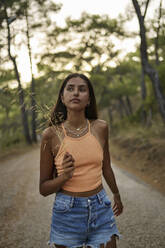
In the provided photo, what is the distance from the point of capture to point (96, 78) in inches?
877

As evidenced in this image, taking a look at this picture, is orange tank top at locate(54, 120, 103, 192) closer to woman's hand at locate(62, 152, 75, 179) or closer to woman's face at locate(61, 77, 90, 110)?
woman's hand at locate(62, 152, 75, 179)

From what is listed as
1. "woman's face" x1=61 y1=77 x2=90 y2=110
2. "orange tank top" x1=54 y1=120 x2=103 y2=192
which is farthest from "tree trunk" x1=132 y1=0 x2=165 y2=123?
"orange tank top" x1=54 y1=120 x2=103 y2=192

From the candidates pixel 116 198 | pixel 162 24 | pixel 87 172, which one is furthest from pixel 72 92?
pixel 162 24

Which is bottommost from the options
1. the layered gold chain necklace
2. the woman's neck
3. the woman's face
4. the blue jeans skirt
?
the blue jeans skirt

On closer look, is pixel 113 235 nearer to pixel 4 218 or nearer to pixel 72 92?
pixel 72 92

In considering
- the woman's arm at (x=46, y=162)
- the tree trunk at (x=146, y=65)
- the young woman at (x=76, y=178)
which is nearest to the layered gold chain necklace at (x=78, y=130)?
the young woman at (x=76, y=178)

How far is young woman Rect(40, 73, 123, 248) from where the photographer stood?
1814mm

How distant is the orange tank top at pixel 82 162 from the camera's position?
189 cm

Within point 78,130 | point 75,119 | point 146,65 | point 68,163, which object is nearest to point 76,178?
point 68,163

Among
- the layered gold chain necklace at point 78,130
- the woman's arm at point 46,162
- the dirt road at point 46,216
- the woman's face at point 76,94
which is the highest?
the woman's face at point 76,94

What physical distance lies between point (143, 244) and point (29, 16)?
17722mm

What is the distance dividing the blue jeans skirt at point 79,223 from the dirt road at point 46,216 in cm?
157

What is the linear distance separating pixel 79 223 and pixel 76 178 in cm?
31

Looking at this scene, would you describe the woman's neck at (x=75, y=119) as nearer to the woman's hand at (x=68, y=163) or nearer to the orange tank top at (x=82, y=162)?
the orange tank top at (x=82, y=162)
